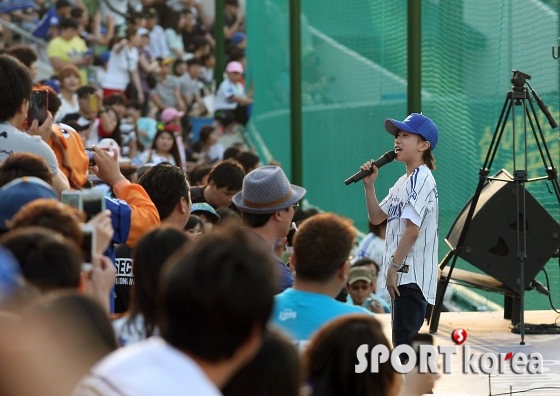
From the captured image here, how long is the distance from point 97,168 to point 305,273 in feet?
5.59

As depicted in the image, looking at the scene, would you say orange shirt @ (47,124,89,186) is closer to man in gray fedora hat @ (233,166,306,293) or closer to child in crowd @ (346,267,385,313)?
man in gray fedora hat @ (233,166,306,293)

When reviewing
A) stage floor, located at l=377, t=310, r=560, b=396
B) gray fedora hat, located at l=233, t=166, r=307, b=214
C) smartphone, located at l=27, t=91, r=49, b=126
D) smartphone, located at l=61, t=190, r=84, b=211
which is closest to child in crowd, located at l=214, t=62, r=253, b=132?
stage floor, located at l=377, t=310, r=560, b=396

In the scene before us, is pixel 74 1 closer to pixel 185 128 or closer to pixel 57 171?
pixel 185 128

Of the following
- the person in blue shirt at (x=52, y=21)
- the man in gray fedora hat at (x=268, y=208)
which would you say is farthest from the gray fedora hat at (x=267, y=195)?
the person in blue shirt at (x=52, y=21)

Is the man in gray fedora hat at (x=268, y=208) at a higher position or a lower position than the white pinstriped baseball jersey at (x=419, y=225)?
higher

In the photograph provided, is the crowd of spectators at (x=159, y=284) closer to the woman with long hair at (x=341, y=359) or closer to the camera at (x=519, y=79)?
the woman with long hair at (x=341, y=359)

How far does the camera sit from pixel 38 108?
446 cm

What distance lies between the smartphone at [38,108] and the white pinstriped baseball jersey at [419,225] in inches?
85.1

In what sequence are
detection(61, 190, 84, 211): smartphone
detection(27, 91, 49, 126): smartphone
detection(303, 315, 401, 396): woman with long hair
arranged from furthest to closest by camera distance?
detection(27, 91, 49, 126): smartphone < detection(61, 190, 84, 211): smartphone < detection(303, 315, 401, 396): woman with long hair

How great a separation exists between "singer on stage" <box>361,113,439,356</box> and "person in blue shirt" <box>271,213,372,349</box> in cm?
201

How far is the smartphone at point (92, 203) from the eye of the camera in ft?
11.2

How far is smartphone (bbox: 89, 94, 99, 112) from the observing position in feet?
32.1

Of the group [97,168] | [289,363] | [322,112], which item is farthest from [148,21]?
[289,363]

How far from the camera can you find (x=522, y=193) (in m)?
6.57
